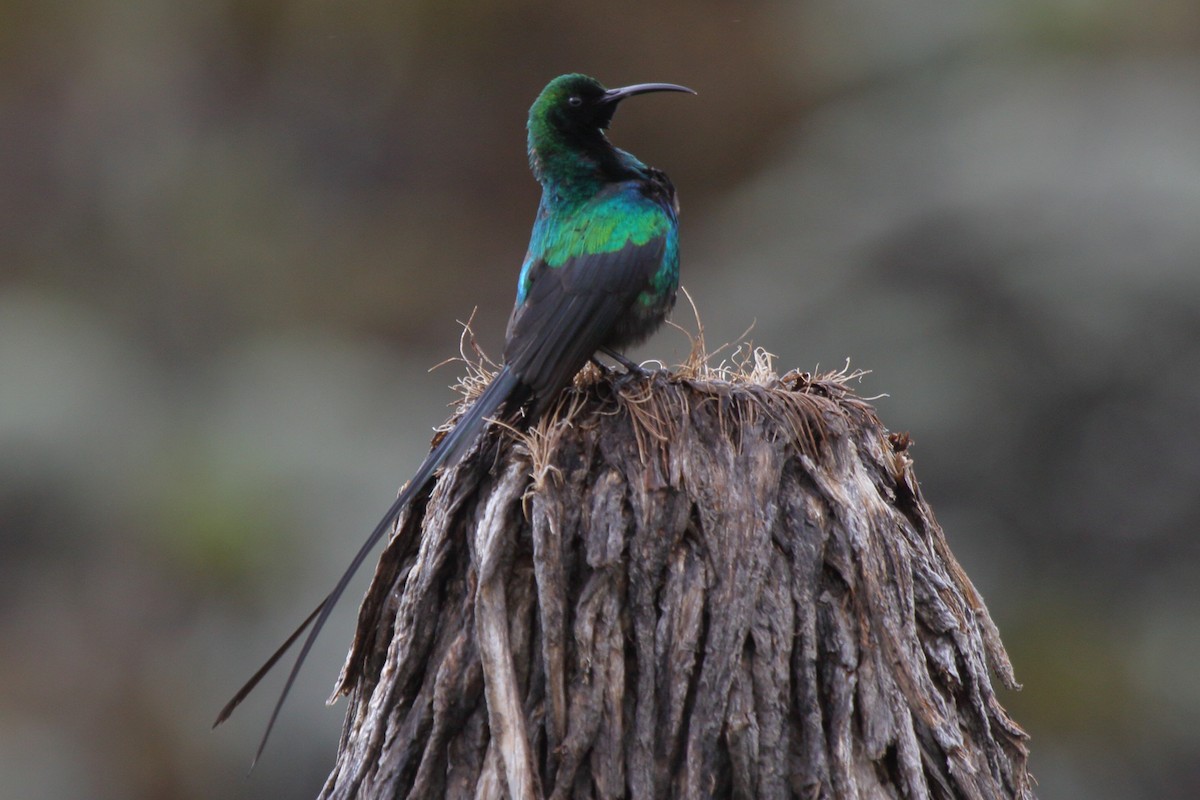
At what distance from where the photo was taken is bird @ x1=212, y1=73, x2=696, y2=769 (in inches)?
145

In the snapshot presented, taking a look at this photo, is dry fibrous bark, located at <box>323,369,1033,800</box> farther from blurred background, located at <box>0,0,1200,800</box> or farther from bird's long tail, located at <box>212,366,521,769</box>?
blurred background, located at <box>0,0,1200,800</box>

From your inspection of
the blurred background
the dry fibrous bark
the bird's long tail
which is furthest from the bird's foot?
the blurred background

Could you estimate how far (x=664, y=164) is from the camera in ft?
56.4

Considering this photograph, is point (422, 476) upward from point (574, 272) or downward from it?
downward

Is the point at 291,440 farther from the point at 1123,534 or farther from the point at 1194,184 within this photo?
the point at 1194,184

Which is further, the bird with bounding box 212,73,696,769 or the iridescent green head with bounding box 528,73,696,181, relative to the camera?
the iridescent green head with bounding box 528,73,696,181

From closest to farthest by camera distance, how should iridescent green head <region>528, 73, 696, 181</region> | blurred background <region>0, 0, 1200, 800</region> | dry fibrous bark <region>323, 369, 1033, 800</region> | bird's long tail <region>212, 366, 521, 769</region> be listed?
dry fibrous bark <region>323, 369, 1033, 800</region> → bird's long tail <region>212, 366, 521, 769</region> → iridescent green head <region>528, 73, 696, 181</region> → blurred background <region>0, 0, 1200, 800</region>

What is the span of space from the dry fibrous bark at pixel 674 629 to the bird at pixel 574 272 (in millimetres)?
193

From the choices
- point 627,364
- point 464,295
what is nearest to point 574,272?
point 627,364

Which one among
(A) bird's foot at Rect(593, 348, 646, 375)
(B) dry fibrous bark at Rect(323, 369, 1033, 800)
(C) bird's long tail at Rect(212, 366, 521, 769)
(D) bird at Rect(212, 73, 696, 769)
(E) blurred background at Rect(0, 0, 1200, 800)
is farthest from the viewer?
(E) blurred background at Rect(0, 0, 1200, 800)

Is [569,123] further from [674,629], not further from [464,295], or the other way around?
[464,295]

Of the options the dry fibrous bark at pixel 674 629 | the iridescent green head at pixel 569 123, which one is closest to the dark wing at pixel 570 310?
the dry fibrous bark at pixel 674 629

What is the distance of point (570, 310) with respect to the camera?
Result: 14.1ft

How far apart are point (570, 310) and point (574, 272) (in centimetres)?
24
